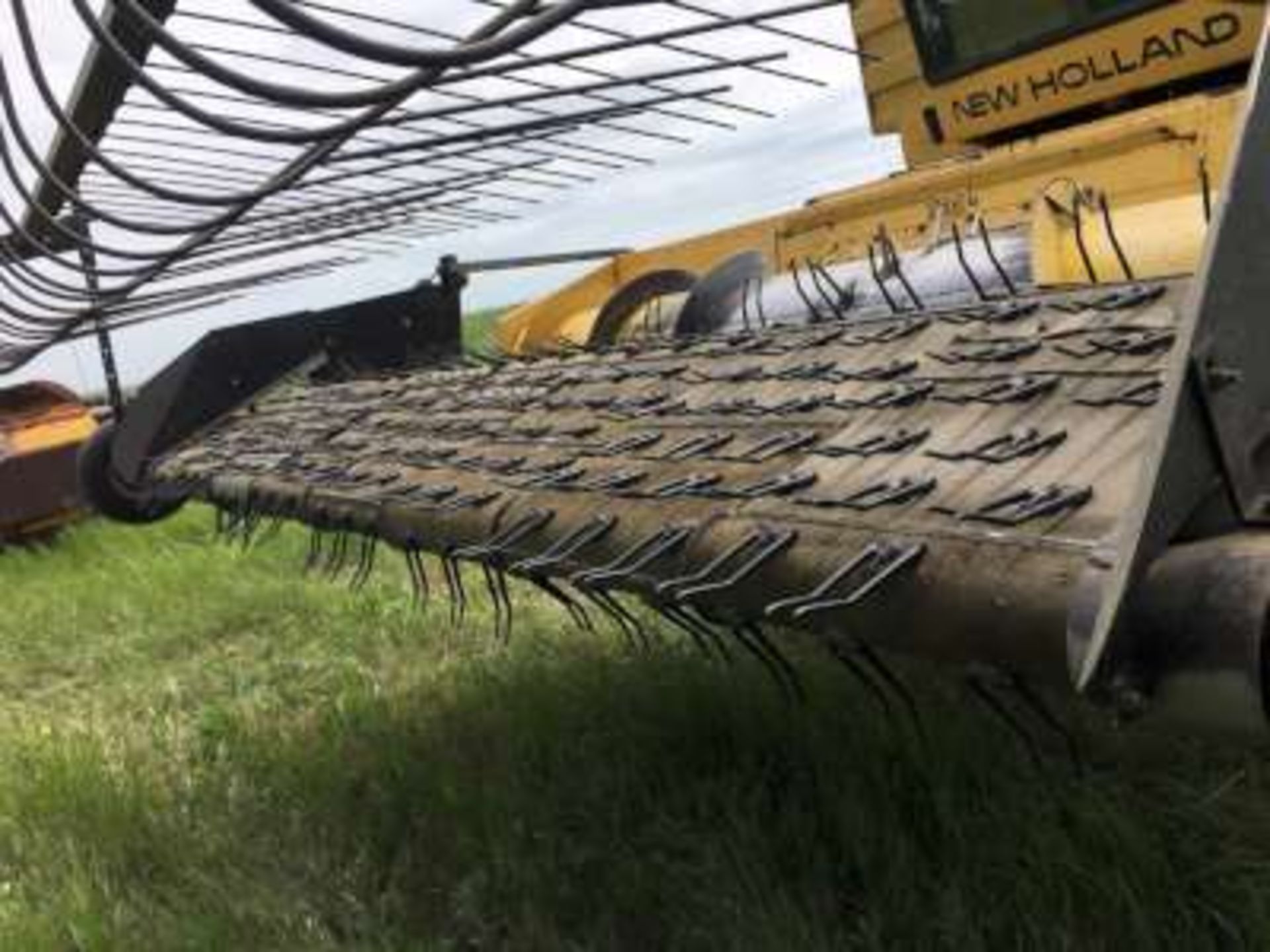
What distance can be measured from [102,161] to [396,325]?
2.30 metres

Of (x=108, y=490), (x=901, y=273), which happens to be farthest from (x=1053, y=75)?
(x=108, y=490)

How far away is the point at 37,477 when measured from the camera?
23.2ft

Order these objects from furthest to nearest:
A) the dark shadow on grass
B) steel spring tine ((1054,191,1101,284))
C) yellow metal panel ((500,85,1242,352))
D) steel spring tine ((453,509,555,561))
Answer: yellow metal panel ((500,85,1242,352)), steel spring tine ((1054,191,1101,284)), the dark shadow on grass, steel spring tine ((453,509,555,561))

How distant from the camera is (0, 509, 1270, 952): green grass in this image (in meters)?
2.18

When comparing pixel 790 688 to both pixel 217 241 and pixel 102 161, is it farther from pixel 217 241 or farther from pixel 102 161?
pixel 102 161

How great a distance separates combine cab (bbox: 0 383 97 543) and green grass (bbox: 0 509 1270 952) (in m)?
3.16

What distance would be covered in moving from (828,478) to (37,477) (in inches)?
241

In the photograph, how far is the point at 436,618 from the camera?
4.75 m

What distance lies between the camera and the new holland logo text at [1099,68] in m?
3.26

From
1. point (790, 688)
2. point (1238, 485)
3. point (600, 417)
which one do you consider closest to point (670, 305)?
point (790, 688)

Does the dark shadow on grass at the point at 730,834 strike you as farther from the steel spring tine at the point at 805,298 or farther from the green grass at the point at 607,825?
the steel spring tine at the point at 805,298

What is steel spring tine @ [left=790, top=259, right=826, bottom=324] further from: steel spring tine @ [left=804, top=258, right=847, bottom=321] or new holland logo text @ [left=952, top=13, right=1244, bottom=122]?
new holland logo text @ [left=952, top=13, right=1244, bottom=122]

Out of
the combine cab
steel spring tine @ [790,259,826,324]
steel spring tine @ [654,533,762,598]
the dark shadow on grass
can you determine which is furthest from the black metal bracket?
the combine cab

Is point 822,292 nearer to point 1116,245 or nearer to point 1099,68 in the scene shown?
point 1116,245
